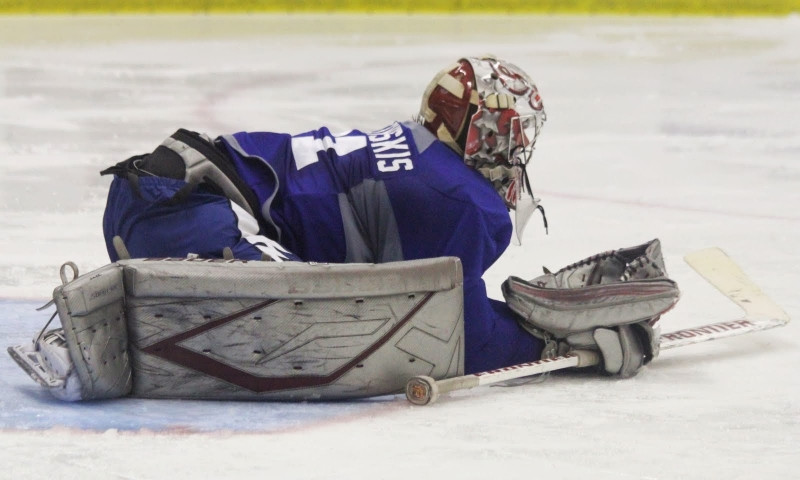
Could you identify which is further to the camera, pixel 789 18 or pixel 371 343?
pixel 789 18

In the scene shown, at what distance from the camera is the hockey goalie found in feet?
10.2

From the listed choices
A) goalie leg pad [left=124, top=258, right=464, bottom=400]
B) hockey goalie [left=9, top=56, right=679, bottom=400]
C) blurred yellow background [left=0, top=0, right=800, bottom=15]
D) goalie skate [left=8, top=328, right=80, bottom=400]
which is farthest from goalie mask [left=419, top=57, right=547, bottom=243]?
blurred yellow background [left=0, top=0, right=800, bottom=15]

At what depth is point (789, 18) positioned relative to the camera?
13.1 m

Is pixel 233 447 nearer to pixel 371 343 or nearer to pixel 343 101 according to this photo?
pixel 371 343

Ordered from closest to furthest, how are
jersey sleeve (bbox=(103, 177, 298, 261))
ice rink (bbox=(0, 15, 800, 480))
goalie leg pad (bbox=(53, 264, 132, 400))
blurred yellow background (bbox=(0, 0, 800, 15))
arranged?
ice rink (bbox=(0, 15, 800, 480)), goalie leg pad (bbox=(53, 264, 132, 400)), jersey sleeve (bbox=(103, 177, 298, 261)), blurred yellow background (bbox=(0, 0, 800, 15))

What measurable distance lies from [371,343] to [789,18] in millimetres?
10773

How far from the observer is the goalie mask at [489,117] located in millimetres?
3547

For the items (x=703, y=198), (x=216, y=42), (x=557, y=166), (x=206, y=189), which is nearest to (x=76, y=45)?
(x=216, y=42)

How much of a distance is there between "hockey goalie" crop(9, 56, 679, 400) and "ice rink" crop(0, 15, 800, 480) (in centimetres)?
9

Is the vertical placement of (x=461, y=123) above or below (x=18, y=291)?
above

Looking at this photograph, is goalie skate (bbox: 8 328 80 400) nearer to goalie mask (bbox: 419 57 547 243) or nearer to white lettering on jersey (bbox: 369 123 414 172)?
white lettering on jersey (bbox: 369 123 414 172)

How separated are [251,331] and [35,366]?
476 millimetres

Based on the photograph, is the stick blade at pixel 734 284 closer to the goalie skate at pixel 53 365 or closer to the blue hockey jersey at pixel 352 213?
the blue hockey jersey at pixel 352 213

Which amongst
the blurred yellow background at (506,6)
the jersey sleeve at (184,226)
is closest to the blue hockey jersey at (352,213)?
the jersey sleeve at (184,226)
